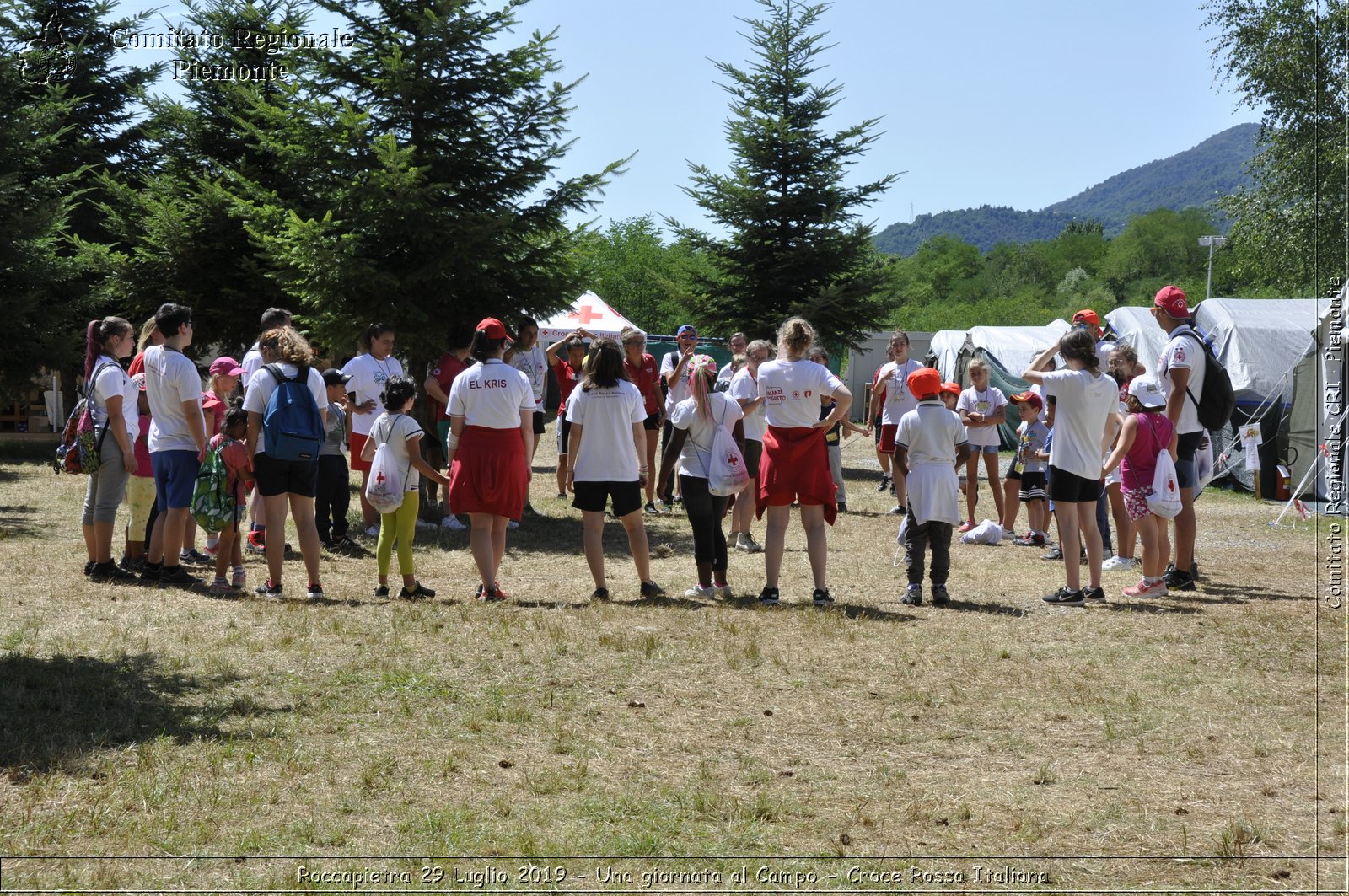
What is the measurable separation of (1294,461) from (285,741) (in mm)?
15772

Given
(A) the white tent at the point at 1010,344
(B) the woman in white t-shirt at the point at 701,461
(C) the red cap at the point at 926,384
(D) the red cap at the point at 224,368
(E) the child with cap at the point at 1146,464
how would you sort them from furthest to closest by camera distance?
(A) the white tent at the point at 1010,344, (D) the red cap at the point at 224,368, (E) the child with cap at the point at 1146,464, (B) the woman in white t-shirt at the point at 701,461, (C) the red cap at the point at 926,384

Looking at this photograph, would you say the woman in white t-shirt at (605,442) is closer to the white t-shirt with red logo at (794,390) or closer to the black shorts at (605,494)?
the black shorts at (605,494)

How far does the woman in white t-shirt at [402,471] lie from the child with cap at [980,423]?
20.4ft

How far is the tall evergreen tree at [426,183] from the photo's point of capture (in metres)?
12.1

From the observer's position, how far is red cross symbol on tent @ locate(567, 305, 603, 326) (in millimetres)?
25578

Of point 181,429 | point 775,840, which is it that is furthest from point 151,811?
point 181,429

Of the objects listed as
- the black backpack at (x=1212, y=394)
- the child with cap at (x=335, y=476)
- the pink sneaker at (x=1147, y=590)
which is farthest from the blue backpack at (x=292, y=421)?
the black backpack at (x=1212, y=394)

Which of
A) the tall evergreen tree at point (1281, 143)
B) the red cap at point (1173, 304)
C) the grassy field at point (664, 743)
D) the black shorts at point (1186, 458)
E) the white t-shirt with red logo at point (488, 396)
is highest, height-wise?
the tall evergreen tree at point (1281, 143)

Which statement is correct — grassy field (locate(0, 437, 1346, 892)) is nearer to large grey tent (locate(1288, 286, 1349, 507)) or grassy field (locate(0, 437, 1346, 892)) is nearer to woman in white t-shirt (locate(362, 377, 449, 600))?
woman in white t-shirt (locate(362, 377, 449, 600))

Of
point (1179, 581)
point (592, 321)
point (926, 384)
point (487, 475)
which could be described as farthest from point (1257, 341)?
point (487, 475)

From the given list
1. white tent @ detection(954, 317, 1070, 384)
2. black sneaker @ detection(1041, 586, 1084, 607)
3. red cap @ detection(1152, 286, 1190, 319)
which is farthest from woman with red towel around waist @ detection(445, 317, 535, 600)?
white tent @ detection(954, 317, 1070, 384)

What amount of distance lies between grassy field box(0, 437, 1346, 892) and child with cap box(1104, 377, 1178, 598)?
1.34 ft

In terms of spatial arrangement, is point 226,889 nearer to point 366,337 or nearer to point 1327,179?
point 366,337

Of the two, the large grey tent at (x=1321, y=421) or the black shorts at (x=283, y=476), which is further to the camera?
the large grey tent at (x=1321, y=421)
